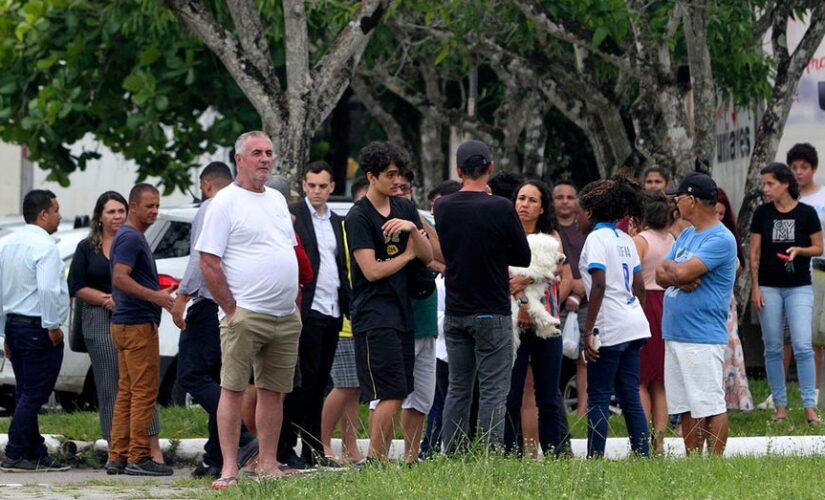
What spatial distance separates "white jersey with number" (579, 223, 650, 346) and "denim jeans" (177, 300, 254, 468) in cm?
217

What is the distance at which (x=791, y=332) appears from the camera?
1180 cm

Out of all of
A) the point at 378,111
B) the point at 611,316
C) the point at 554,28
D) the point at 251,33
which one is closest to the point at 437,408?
the point at 611,316

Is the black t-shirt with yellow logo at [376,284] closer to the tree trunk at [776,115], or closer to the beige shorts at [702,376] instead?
the beige shorts at [702,376]

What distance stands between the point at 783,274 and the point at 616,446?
2144 millimetres

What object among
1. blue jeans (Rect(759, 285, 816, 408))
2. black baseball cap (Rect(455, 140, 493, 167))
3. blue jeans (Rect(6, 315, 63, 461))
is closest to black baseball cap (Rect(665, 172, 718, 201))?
black baseball cap (Rect(455, 140, 493, 167))

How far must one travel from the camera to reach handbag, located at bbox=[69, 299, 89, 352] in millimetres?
10711

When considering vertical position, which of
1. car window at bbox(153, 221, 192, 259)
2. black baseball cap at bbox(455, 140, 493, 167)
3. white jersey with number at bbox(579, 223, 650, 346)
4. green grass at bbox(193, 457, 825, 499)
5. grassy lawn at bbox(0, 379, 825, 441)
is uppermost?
black baseball cap at bbox(455, 140, 493, 167)

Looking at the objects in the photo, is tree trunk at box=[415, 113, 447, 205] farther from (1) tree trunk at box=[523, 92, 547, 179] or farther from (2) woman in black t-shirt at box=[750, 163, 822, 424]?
(2) woman in black t-shirt at box=[750, 163, 822, 424]

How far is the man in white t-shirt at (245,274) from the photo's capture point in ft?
28.9

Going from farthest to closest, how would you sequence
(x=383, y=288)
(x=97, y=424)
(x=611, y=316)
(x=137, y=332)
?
(x=97, y=424) → (x=137, y=332) → (x=611, y=316) → (x=383, y=288)

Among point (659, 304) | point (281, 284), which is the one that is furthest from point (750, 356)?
point (281, 284)

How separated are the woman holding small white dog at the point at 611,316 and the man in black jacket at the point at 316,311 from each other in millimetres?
1526

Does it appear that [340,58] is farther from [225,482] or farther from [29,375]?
[225,482]

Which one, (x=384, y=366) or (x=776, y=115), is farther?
(x=776, y=115)
